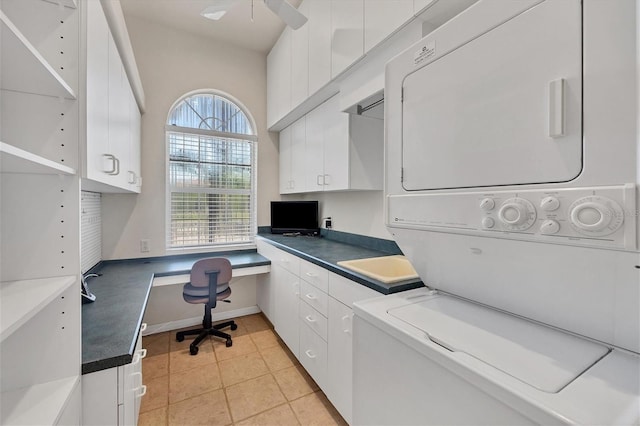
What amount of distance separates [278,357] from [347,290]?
4.21ft

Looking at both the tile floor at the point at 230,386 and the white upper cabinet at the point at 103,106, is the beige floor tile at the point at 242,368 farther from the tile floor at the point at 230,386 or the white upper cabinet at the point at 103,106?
the white upper cabinet at the point at 103,106

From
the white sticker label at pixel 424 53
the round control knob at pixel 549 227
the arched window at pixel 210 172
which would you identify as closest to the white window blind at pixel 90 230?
the arched window at pixel 210 172

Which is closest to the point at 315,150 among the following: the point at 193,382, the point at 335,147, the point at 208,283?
the point at 335,147

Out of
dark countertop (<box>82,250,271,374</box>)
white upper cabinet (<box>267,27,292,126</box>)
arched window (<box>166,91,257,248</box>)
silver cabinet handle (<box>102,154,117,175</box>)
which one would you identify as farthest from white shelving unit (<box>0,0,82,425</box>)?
arched window (<box>166,91,257,248</box>)

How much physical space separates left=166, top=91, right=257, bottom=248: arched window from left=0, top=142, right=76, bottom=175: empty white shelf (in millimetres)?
2214

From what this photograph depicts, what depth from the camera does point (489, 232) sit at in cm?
77

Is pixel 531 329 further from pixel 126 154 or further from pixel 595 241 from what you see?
pixel 126 154

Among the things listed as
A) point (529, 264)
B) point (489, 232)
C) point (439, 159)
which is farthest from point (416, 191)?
point (529, 264)

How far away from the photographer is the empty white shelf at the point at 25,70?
24.1 inches

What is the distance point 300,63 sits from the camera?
246 cm

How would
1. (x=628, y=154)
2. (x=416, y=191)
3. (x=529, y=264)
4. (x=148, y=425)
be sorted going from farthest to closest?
1. (x=148, y=425)
2. (x=416, y=191)
3. (x=529, y=264)
4. (x=628, y=154)

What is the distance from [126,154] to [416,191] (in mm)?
1925

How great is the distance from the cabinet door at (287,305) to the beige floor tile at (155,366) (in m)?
0.97

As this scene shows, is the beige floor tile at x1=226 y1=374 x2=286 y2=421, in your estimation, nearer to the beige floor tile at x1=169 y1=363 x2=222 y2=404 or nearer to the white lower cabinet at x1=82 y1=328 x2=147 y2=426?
the beige floor tile at x1=169 y1=363 x2=222 y2=404
